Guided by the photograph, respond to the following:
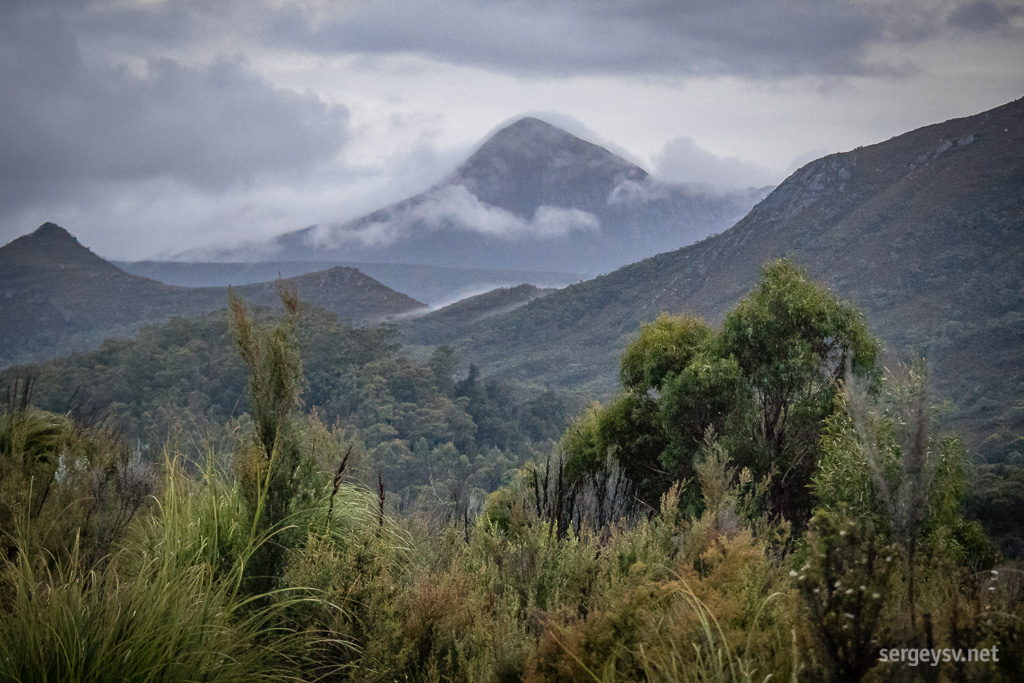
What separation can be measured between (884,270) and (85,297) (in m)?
98.7

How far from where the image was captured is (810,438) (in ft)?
26.6

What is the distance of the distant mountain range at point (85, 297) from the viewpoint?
3329 inches

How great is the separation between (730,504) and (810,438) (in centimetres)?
554

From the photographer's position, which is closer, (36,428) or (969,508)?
(36,428)

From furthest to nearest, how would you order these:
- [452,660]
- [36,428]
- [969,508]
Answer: [969,508] < [36,428] < [452,660]

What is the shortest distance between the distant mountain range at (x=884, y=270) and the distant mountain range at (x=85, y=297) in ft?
60.7

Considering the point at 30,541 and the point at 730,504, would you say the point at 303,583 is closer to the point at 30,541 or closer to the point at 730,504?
the point at 30,541

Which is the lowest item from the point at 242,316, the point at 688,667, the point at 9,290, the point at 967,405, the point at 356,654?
the point at 967,405

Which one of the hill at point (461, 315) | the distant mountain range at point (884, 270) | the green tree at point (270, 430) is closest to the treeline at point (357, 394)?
the distant mountain range at point (884, 270)

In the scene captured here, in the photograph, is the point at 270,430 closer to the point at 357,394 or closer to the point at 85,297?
the point at 357,394

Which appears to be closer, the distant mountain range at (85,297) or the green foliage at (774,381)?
the green foliage at (774,381)

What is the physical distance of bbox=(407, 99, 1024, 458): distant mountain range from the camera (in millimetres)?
37844

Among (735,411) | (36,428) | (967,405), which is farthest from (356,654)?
(967,405)

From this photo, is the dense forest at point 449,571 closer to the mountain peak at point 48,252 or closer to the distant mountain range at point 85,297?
the distant mountain range at point 85,297
